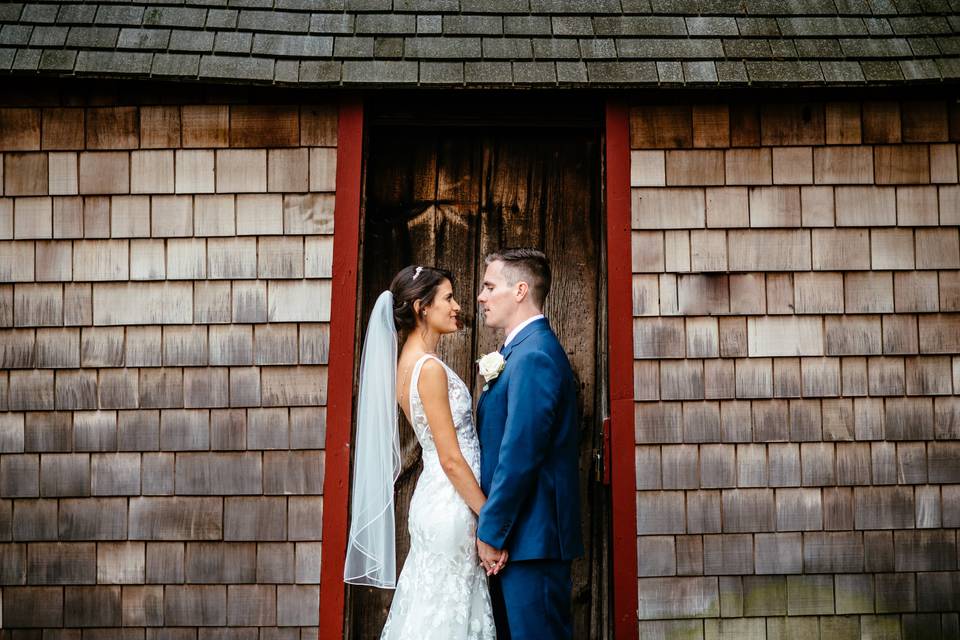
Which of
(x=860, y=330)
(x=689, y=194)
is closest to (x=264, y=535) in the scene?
(x=689, y=194)

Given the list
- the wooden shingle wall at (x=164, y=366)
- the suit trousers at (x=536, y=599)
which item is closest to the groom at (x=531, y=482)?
the suit trousers at (x=536, y=599)

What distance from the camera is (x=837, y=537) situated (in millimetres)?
4238

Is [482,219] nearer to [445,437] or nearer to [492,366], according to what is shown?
[492,366]

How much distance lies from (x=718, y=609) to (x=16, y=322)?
3.76 metres

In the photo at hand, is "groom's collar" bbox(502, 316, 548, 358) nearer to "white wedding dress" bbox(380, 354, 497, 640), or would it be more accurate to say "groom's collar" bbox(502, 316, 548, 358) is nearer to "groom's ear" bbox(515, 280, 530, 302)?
"groom's ear" bbox(515, 280, 530, 302)

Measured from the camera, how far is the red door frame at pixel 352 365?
4.17 meters

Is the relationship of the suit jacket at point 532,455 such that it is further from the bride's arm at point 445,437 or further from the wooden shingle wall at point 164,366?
the wooden shingle wall at point 164,366

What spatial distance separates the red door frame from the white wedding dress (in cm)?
58

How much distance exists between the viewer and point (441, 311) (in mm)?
3848

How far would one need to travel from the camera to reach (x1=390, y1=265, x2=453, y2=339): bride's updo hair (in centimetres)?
383

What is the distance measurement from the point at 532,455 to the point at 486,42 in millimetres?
2062

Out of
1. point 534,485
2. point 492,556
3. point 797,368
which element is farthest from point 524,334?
point 797,368

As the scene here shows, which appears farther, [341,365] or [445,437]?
[341,365]

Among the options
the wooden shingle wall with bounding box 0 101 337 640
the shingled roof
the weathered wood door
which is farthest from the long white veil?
the shingled roof
